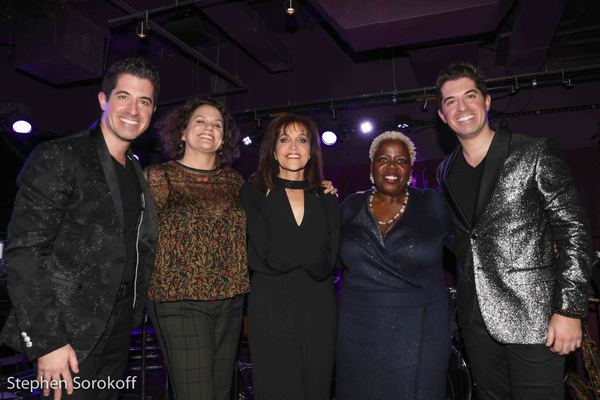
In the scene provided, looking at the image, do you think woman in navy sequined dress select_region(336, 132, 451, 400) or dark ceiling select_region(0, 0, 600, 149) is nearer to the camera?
woman in navy sequined dress select_region(336, 132, 451, 400)

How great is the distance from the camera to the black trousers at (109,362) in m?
1.88

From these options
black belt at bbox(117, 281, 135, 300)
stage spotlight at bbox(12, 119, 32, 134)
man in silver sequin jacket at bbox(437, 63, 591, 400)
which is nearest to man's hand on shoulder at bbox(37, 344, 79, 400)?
black belt at bbox(117, 281, 135, 300)

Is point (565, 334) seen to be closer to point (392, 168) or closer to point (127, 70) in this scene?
point (392, 168)

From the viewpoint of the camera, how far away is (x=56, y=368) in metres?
1.74

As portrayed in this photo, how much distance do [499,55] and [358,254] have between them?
6950 mm

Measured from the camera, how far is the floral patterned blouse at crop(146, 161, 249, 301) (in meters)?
2.27

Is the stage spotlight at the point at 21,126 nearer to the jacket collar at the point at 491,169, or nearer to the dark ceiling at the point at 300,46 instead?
the dark ceiling at the point at 300,46

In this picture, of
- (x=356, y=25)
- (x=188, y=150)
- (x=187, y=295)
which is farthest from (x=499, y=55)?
(x=187, y=295)

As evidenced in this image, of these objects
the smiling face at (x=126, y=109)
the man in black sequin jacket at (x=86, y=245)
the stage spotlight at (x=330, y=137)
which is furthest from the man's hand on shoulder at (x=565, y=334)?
the stage spotlight at (x=330, y=137)

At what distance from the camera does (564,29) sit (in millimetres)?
7016

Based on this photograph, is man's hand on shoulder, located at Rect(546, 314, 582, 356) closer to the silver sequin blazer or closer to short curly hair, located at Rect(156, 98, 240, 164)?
the silver sequin blazer

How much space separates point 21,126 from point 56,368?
7.34m

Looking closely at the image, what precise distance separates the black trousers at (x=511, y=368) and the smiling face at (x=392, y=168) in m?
0.93

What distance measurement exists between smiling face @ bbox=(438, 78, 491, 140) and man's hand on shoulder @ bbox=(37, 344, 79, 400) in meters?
2.27
